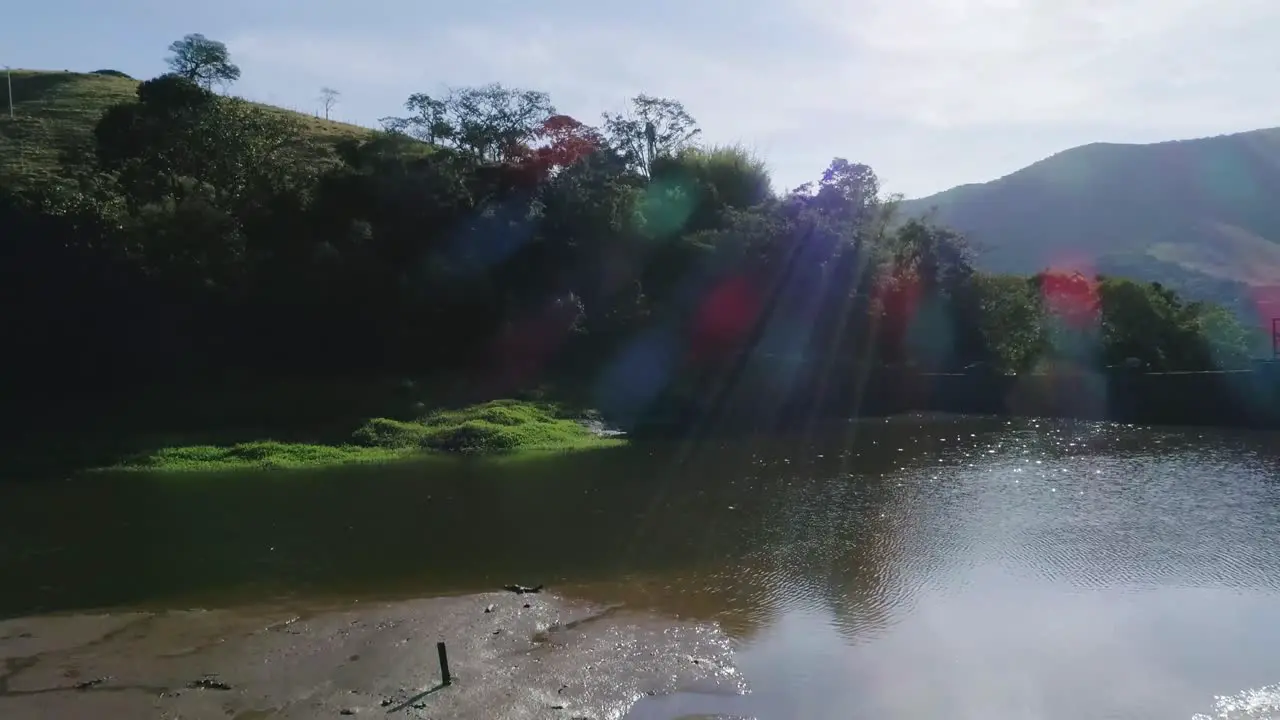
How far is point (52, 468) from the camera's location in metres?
27.0

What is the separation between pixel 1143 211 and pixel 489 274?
116m

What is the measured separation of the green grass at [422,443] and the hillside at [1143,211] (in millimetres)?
79246

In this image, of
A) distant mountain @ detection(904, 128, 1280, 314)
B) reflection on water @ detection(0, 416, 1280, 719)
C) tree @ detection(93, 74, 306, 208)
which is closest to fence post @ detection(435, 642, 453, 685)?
reflection on water @ detection(0, 416, 1280, 719)

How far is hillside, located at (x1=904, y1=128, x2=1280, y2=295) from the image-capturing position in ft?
352

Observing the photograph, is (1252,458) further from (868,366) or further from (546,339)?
(546,339)

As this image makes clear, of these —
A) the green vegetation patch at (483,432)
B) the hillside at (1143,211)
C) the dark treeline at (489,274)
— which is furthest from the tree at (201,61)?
the hillside at (1143,211)

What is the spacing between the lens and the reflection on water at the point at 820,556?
10297 millimetres

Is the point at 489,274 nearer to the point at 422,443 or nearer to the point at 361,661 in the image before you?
the point at 422,443

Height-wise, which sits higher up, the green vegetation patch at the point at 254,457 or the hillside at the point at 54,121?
the hillside at the point at 54,121

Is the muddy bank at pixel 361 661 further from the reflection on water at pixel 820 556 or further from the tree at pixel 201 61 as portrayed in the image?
the tree at pixel 201 61

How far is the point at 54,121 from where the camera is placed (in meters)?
59.3

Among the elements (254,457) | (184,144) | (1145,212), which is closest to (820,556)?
(254,457)

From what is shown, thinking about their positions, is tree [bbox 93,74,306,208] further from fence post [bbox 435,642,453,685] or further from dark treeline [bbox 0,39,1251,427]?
fence post [bbox 435,642,453,685]

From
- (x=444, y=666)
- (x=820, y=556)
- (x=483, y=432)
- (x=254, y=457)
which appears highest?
(x=444, y=666)
